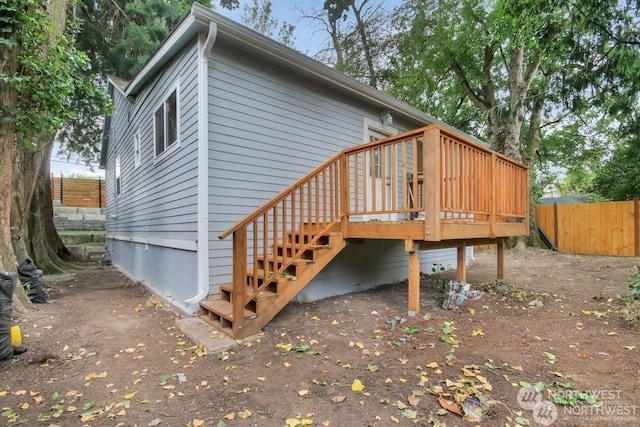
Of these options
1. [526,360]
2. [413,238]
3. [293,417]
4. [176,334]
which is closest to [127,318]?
[176,334]

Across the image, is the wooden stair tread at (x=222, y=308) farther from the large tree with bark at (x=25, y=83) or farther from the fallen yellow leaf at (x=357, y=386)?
the large tree with bark at (x=25, y=83)

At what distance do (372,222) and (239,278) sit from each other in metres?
1.92

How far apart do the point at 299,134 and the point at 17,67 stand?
4.01 meters

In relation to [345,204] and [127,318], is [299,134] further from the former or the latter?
[127,318]

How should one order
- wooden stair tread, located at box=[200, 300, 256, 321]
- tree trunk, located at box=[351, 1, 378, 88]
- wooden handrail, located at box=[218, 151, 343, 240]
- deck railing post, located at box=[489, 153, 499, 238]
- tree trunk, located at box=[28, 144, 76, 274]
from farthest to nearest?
tree trunk, located at box=[351, 1, 378, 88]
tree trunk, located at box=[28, 144, 76, 274]
deck railing post, located at box=[489, 153, 499, 238]
wooden stair tread, located at box=[200, 300, 256, 321]
wooden handrail, located at box=[218, 151, 343, 240]

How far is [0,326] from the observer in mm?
3068

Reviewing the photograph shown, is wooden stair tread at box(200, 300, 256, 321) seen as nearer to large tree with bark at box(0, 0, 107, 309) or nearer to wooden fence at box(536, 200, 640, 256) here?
large tree with bark at box(0, 0, 107, 309)

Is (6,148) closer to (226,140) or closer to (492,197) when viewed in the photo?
(226,140)

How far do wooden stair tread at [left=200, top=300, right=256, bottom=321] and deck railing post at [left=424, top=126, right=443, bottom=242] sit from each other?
224 cm

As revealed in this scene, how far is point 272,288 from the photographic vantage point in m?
4.04

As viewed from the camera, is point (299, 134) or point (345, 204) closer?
point (345, 204)

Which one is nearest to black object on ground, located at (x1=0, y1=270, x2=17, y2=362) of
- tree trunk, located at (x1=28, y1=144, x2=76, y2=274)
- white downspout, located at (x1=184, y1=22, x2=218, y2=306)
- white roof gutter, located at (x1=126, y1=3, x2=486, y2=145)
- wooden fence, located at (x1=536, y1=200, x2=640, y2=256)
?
white downspout, located at (x1=184, y1=22, x2=218, y2=306)

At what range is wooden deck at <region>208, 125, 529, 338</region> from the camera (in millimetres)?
3740

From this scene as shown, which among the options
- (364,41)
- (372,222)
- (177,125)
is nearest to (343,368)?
(372,222)
